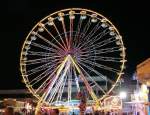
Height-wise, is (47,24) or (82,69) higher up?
(47,24)

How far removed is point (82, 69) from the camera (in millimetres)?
25766

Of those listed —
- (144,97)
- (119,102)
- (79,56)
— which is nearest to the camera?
(144,97)

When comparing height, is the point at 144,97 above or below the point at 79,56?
below

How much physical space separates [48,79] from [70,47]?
2376 millimetres

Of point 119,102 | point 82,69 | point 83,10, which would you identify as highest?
point 83,10

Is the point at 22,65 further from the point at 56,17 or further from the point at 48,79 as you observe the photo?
the point at 56,17

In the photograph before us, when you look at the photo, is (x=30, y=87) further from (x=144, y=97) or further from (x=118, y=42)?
(x=144, y=97)

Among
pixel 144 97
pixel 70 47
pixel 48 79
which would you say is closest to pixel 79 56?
pixel 70 47

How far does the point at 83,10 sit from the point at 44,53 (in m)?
3.53

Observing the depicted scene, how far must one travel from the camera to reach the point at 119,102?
23859 mm

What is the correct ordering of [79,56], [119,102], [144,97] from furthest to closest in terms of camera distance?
[79,56] → [119,102] → [144,97]

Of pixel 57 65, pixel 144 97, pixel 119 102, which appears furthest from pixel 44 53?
pixel 144 97

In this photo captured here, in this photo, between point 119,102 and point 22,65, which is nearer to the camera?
point 119,102

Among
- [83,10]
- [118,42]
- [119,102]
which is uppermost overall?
[83,10]
